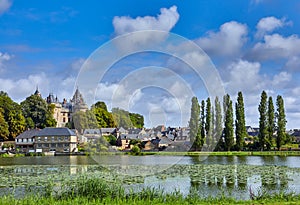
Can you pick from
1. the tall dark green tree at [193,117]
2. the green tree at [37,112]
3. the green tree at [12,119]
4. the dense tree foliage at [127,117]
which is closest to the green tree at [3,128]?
the green tree at [12,119]

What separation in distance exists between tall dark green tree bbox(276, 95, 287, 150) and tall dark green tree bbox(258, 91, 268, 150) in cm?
175

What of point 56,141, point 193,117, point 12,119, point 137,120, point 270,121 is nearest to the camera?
point 137,120

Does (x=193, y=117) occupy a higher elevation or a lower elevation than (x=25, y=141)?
higher

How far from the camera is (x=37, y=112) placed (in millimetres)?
78125

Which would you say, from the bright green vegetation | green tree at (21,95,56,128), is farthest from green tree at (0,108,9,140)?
the bright green vegetation

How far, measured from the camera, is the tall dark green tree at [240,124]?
55.2 m

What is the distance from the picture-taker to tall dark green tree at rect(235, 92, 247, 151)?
55188 mm

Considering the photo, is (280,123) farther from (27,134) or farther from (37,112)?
(37,112)

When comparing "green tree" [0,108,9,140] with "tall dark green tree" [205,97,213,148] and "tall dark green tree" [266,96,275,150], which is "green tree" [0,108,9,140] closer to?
"tall dark green tree" [205,97,213,148]

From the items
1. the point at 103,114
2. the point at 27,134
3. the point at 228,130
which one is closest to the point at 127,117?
the point at 103,114

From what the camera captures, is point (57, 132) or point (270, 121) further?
point (57, 132)

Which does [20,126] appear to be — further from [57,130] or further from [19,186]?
[19,186]

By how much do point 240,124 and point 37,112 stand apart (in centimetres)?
4153

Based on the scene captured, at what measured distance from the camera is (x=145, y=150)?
5409 centimetres
